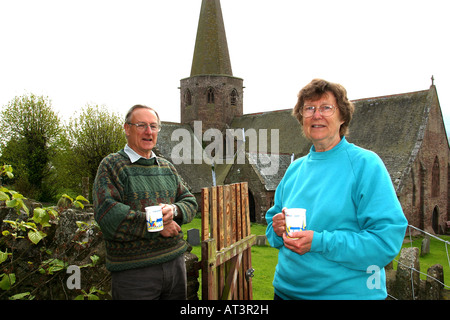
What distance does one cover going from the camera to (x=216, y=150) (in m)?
34.2

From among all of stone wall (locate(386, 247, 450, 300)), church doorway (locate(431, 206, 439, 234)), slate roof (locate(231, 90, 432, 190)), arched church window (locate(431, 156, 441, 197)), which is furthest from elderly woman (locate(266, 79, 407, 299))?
church doorway (locate(431, 206, 439, 234))

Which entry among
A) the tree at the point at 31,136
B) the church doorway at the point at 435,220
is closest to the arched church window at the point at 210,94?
the tree at the point at 31,136

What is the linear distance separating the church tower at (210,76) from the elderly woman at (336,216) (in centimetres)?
3173

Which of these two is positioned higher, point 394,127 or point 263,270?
point 394,127

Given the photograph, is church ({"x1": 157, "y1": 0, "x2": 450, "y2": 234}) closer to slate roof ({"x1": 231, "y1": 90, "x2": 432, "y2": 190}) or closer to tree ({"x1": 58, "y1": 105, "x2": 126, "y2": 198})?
slate roof ({"x1": 231, "y1": 90, "x2": 432, "y2": 190})

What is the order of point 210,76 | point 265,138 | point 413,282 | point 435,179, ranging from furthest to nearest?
point 210,76 → point 265,138 → point 435,179 → point 413,282

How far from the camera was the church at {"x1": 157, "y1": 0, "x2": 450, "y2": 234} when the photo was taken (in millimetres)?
22088

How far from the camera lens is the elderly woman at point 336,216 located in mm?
2225

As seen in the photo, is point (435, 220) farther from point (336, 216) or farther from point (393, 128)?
point (336, 216)

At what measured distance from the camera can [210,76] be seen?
3378cm

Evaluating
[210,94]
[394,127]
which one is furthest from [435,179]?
[210,94]

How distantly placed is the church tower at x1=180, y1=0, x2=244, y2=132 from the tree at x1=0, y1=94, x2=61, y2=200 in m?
13.8

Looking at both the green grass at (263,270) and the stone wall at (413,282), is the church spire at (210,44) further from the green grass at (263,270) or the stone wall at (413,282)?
the stone wall at (413,282)

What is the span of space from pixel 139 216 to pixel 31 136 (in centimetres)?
3251
